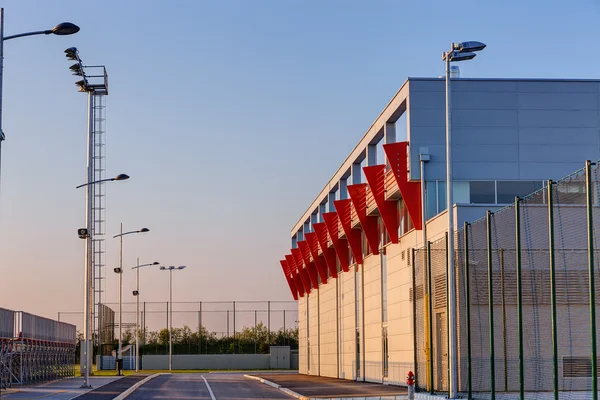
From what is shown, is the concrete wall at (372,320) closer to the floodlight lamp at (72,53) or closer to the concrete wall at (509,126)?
the concrete wall at (509,126)

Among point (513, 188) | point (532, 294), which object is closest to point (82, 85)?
point (513, 188)

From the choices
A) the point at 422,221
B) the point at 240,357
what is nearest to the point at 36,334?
the point at 422,221

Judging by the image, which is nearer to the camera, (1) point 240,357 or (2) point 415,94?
(2) point 415,94

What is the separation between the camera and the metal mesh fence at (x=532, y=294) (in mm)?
21750

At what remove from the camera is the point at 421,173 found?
3941cm

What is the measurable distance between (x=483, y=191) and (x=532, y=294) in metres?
14.5

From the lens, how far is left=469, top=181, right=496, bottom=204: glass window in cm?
4009

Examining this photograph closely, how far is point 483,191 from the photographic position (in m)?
40.1

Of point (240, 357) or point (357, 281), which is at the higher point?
point (357, 281)

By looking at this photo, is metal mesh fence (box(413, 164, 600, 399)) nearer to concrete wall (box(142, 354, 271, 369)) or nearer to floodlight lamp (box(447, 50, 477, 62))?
floodlight lamp (box(447, 50, 477, 62))

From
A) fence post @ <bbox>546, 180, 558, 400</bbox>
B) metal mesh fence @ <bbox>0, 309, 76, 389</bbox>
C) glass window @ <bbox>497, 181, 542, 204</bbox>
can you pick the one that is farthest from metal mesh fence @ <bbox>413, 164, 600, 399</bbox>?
metal mesh fence @ <bbox>0, 309, 76, 389</bbox>

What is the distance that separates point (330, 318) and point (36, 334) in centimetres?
2258

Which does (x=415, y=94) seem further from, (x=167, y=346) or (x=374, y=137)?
(x=167, y=346)

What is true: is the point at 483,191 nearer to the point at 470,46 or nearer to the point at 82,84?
the point at 470,46
